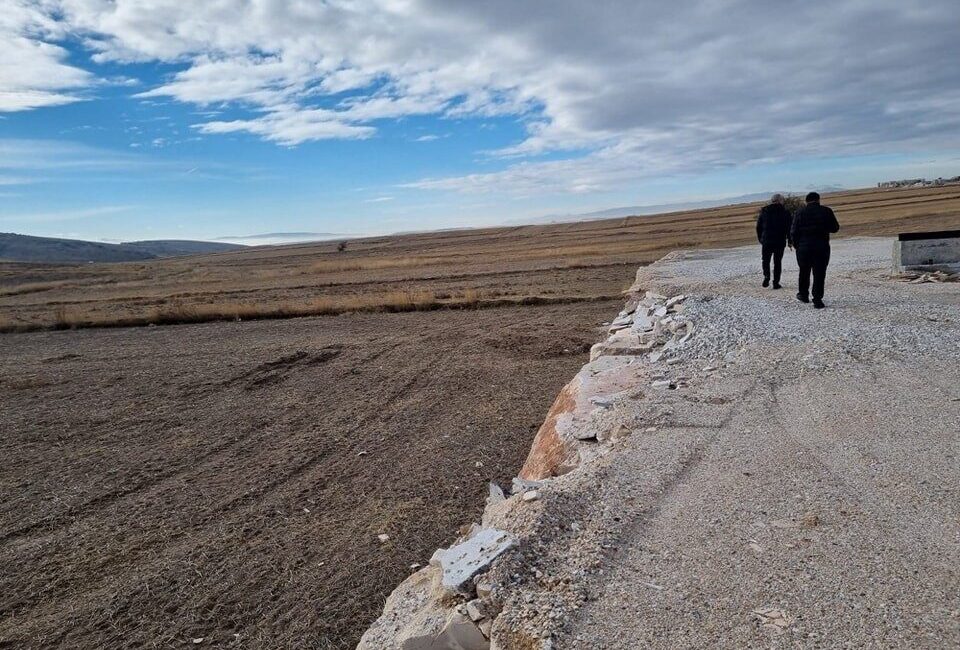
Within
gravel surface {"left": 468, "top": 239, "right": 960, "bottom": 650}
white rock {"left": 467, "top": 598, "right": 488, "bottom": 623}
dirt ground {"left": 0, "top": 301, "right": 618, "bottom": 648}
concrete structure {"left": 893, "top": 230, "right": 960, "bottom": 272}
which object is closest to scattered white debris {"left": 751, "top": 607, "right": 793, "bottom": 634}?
gravel surface {"left": 468, "top": 239, "right": 960, "bottom": 650}

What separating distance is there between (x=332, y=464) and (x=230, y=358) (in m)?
8.44

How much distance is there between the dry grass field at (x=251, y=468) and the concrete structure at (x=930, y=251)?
692 cm

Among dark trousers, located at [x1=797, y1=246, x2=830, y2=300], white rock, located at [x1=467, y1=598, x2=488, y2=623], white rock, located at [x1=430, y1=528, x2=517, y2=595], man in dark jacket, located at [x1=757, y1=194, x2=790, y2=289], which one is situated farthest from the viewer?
man in dark jacket, located at [x1=757, y1=194, x2=790, y2=289]

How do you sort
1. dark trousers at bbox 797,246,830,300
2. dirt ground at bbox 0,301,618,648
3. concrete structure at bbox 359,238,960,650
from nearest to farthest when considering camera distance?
1. concrete structure at bbox 359,238,960,650
2. dirt ground at bbox 0,301,618,648
3. dark trousers at bbox 797,246,830,300

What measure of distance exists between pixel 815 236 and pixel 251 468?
8723mm

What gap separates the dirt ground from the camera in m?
4.72

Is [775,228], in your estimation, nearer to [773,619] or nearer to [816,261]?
[816,261]

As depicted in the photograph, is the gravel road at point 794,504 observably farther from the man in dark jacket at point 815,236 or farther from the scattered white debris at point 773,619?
the man in dark jacket at point 815,236

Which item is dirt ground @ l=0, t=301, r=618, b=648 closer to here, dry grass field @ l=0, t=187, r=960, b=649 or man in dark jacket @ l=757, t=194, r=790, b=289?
dry grass field @ l=0, t=187, r=960, b=649

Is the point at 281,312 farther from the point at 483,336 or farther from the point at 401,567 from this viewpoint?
the point at 401,567

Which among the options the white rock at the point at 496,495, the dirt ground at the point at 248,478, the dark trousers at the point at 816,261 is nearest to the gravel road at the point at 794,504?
the white rock at the point at 496,495

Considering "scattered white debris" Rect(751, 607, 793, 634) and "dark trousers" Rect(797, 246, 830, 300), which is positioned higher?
"dark trousers" Rect(797, 246, 830, 300)

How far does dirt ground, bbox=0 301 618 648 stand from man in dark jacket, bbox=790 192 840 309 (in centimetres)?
439

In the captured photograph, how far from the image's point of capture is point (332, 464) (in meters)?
7.60
